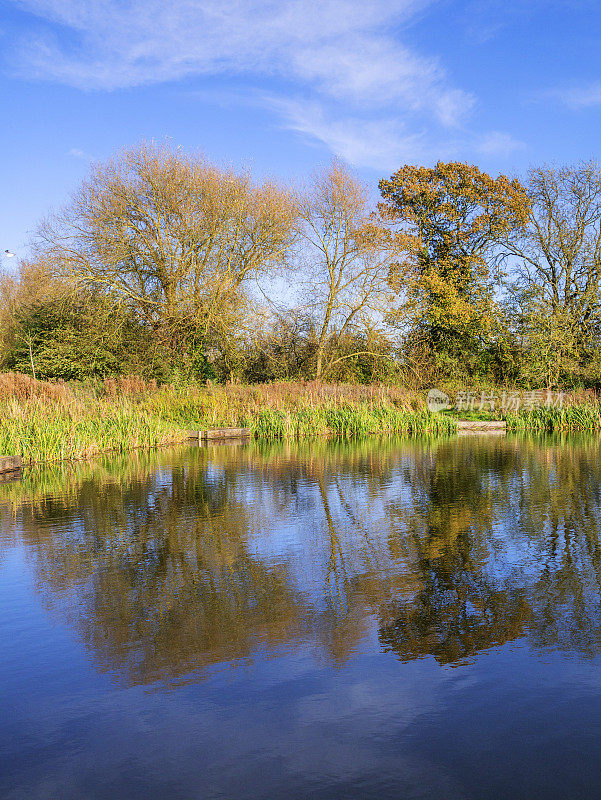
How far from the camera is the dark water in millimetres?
2494

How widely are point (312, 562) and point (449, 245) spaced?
29083 millimetres

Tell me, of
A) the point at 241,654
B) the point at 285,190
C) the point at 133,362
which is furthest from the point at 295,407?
the point at 241,654

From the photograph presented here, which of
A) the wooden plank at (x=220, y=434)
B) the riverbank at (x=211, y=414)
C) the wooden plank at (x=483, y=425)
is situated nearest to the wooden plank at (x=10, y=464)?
the riverbank at (x=211, y=414)

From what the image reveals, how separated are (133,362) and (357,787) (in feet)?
85.3

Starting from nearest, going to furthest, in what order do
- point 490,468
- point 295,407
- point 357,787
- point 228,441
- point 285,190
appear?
point 357,787, point 490,468, point 228,441, point 295,407, point 285,190

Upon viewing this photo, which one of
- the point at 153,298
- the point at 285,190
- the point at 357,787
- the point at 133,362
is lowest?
the point at 357,787

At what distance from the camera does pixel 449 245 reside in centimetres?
3222

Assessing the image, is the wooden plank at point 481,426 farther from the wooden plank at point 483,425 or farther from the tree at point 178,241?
the tree at point 178,241

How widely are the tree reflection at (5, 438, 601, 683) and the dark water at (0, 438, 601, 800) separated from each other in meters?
0.02

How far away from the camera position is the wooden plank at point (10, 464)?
11.5 m

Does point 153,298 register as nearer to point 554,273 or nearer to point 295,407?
point 295,407

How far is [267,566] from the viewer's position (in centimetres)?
514

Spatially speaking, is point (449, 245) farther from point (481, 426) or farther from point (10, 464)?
point (10, 464)

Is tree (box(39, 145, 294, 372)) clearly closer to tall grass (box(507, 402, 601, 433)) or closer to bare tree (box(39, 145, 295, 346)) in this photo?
bare tree (box(39, 145, 295, 346))
